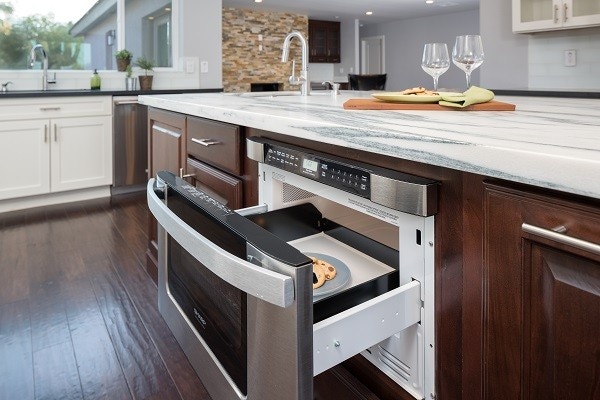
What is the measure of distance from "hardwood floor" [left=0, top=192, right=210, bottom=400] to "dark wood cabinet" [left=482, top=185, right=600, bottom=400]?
1.02 m

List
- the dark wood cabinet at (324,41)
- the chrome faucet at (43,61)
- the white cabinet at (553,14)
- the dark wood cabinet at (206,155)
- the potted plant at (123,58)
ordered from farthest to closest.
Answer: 1. the dark wood cabinet at (324,41)
2. the potted plant at (123,58)
3. the chrome faucet at (43,61)
4. the white cabinet at (553,14)
5. the dark wood cabinet at (206,155)

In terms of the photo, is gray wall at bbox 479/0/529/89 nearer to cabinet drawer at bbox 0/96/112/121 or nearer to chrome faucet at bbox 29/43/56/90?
cabinet drawer at bbox 0/96/112/121

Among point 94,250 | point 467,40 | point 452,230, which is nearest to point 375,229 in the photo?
point 452,230

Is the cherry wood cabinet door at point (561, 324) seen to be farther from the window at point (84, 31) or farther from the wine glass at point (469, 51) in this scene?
the window at point (84, 31)

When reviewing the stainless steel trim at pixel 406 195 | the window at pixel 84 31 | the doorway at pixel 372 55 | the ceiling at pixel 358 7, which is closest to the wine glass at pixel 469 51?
the stainless steel trim at pixel 406 195

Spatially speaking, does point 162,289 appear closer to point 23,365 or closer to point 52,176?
point 23,365

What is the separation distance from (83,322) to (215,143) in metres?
0.95

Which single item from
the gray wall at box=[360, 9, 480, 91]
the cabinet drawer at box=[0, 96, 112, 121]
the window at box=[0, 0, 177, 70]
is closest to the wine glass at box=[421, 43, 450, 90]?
the cabinet drawer at box=[0, 96, 112, 121]

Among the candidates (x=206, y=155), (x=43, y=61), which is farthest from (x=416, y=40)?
(x=206, y=155)

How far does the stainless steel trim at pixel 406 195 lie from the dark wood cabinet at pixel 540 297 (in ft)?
0.33

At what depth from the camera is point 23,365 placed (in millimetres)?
1516

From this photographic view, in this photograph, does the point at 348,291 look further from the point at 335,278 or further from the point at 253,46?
the point at 253,46

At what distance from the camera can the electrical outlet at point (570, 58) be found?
10.6 feet

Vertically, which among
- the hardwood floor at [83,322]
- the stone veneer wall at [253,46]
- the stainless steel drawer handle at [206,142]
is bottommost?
the hardwood floor at [83,322]
